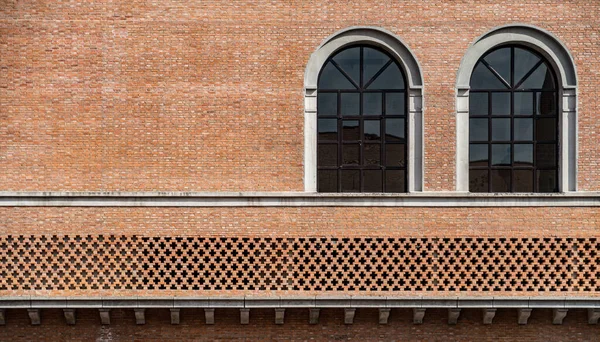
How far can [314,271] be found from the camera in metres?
9.34

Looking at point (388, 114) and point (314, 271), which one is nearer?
point (314, 271)

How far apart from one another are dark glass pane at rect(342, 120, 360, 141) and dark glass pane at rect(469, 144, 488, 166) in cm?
212

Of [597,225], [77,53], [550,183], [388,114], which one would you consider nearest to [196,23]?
[77,53]

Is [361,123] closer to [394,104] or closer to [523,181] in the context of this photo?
[394,104]

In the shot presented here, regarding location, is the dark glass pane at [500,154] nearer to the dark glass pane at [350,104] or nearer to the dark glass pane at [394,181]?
the dark glass pane at [394,181]

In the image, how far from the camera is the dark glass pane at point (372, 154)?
32.4ft

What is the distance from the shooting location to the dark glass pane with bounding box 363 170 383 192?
32.3 ft

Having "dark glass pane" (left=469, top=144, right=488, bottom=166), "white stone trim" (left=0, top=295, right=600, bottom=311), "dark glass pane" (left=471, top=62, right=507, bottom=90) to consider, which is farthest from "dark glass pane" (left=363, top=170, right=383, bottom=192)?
"dark glass pane" (left=471, top=62, right=507, bottom=90)

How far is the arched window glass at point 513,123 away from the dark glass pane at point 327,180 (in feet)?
8.26

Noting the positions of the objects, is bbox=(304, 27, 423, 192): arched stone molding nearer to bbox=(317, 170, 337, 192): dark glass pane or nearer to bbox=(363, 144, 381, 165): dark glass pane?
bbox=(317, 170, 337, 192): dark glass pane

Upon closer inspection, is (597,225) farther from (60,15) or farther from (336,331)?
(60,15)

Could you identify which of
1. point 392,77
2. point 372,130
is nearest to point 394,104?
A: point 392,77

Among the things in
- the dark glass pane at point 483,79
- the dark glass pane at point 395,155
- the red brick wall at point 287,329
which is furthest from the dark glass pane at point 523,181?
the red brick wall at point 287,329

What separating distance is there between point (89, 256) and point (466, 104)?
727 centimetres
